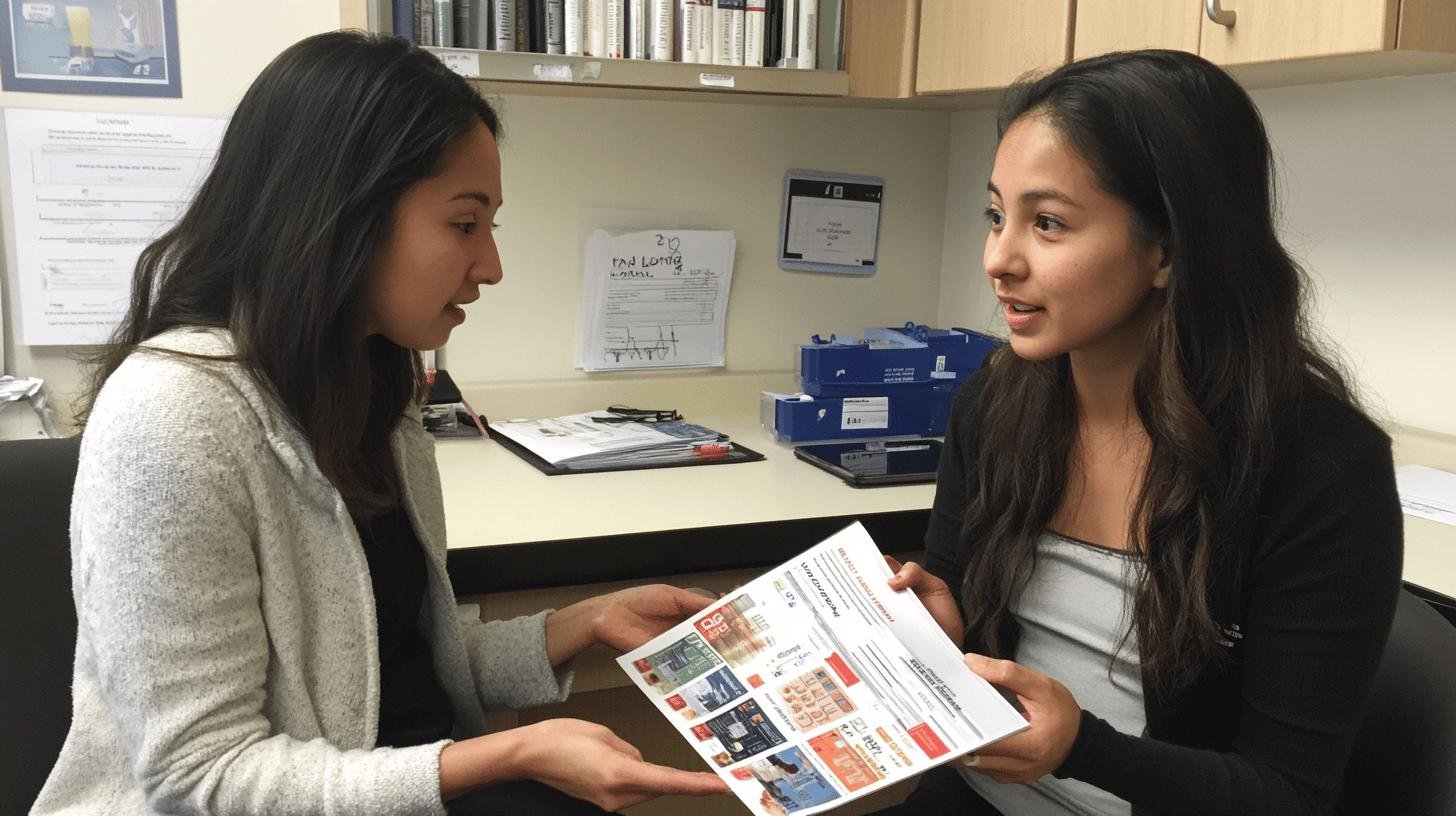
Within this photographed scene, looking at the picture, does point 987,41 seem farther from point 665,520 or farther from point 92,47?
point 92,47

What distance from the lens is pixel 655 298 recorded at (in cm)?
232

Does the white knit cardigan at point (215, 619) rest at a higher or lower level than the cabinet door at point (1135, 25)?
lower

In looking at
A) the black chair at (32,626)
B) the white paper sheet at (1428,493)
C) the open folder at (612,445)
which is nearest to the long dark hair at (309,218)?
the black chair at (32,626)

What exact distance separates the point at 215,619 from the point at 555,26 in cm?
120

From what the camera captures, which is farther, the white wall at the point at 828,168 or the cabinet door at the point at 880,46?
the cabinet door at the point at 880,46

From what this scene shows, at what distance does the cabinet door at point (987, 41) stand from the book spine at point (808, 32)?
0.60 feet

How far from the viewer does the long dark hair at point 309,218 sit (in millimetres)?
1067

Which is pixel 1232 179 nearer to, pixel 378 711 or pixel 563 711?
pixel 378 711

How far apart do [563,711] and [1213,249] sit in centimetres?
104

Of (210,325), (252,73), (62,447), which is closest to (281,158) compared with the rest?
(210,325)

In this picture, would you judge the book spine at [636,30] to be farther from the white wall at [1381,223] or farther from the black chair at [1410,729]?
the black chair at [1410,729]

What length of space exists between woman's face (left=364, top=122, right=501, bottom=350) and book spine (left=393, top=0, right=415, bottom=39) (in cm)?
Result: 78

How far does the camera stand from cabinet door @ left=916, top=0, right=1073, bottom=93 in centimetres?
173

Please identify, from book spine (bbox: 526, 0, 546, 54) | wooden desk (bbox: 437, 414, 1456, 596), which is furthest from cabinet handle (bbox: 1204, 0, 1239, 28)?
book spine (bbox: 526, 0, 546, 54)
